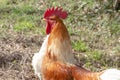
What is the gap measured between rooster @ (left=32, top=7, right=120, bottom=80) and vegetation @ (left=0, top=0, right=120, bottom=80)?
37.2 inches

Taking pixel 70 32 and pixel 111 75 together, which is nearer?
pixel 111 75

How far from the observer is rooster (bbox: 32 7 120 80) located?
4.38 meters

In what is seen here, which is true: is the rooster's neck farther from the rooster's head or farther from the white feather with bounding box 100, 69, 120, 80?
the white feather with bounding box 100, 69, 120, 80

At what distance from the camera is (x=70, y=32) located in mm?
7629

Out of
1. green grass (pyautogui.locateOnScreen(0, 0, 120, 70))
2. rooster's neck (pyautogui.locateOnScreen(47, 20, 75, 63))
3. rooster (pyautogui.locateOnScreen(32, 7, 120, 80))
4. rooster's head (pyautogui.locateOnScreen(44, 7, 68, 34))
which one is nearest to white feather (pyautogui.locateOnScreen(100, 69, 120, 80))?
rooster (pyautogui.locateOnScreen(32, 7, 120, 80))

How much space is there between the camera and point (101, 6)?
891cm

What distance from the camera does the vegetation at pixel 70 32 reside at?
229 inches

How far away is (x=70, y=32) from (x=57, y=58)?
10.3 ft

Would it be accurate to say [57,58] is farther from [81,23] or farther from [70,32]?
[81,23]

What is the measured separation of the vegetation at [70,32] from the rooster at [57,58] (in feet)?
3.10

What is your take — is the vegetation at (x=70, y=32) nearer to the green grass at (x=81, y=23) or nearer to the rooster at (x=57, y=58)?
the green grass at (x=81, y=23)

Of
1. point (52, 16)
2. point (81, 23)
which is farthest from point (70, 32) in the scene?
point (52, 16)

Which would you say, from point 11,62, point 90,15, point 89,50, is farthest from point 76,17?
point 11,62

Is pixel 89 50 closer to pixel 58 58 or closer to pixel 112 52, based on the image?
pixel 112 52
